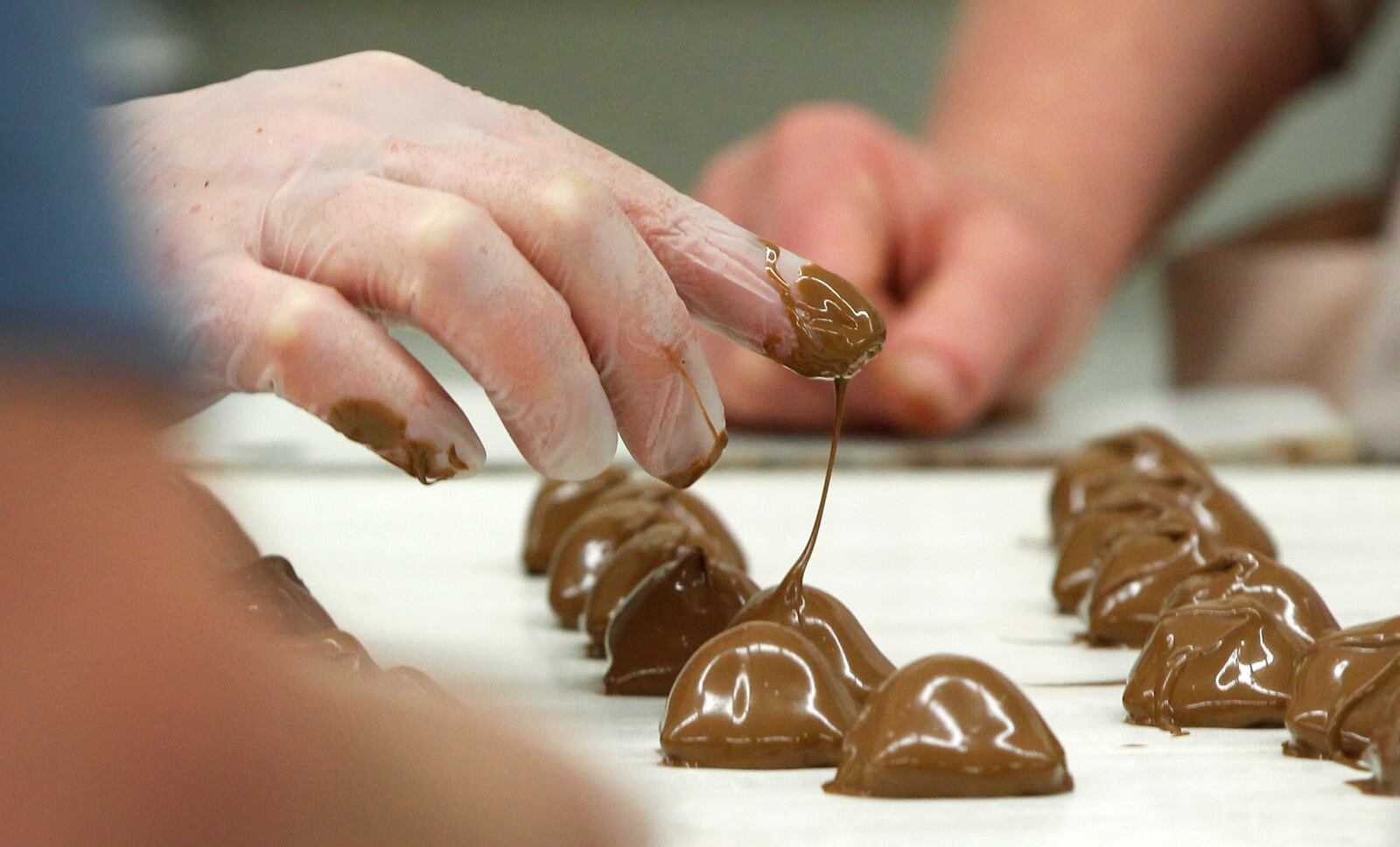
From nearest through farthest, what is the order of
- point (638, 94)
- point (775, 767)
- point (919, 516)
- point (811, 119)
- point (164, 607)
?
point (164, 607) < point (775, 767) < point (919, 516) < point (811, 119) < point (638, 94)

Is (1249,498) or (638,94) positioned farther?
(638,94)

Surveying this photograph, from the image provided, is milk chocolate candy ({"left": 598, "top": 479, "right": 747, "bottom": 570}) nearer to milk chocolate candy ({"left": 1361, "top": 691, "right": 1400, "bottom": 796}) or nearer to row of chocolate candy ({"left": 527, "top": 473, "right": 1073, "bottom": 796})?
row of chocolate candy ({"left": 527, "top": 473, "right": 1073, "bottom": 796})

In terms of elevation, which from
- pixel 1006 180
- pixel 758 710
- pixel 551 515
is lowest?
pixel 551 515

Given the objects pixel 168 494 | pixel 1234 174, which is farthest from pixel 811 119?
pixel 1234 174

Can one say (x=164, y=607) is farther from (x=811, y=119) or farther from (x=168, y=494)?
(x=811, y=119)

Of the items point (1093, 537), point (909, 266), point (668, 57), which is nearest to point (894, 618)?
point (1093, 537)

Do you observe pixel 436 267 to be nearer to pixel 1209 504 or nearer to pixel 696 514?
pixel 696 514
